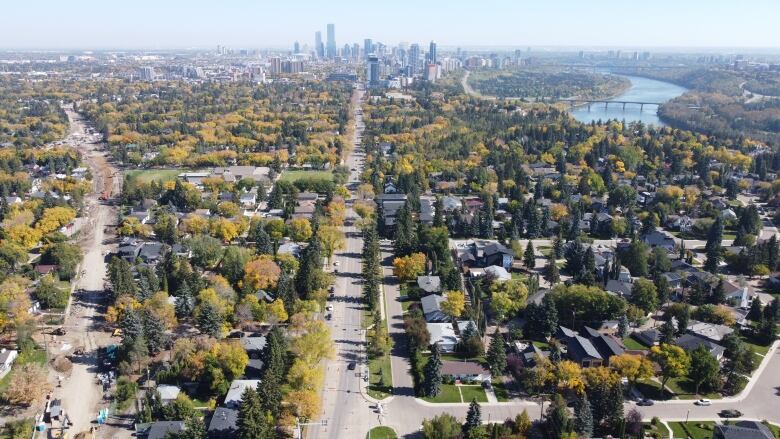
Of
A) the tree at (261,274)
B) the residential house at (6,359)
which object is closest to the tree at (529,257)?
the tree at (261,274)

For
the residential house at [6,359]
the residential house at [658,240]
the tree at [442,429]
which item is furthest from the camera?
the residential house at [658,240]

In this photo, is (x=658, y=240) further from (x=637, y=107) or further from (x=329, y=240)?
(x=637, y=107)

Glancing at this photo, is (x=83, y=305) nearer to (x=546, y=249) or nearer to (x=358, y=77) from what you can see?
(x=546, y=249)

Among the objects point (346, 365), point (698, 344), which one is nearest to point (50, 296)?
point (346, 365)

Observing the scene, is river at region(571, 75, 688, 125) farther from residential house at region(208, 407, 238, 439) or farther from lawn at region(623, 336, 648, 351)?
residential house at region(208, 407, 238, 439)

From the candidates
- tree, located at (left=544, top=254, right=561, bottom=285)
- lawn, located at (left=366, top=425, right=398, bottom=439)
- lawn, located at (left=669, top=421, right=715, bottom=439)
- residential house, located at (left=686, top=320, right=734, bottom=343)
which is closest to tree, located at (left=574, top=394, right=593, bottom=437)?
lawn, located at (left=669, top=421, right=715, bottom=439)

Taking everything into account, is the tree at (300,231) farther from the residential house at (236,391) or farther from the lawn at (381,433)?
the lawn at (381,433)
